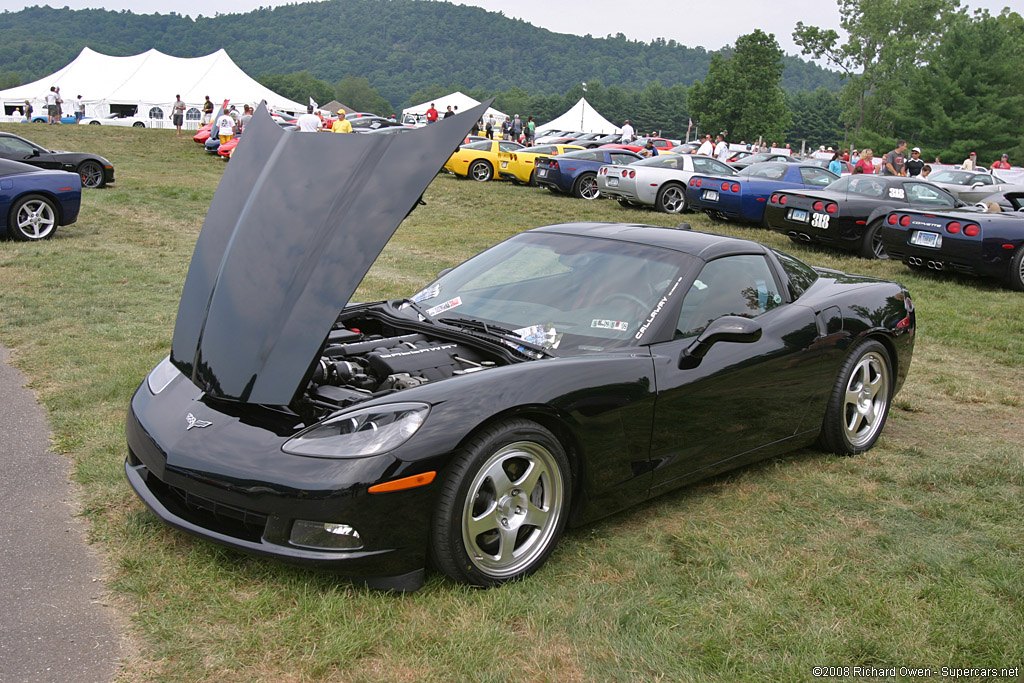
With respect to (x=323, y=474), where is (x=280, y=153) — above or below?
above

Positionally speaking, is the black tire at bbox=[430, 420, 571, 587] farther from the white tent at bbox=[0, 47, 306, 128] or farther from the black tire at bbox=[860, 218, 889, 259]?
the white tent at bbox=[0, 47, 306, 128]

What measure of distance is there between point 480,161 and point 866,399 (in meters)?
18.5

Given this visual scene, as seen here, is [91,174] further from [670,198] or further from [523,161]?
[670,198]

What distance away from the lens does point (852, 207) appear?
12.3m

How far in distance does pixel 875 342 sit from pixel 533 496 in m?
2.58

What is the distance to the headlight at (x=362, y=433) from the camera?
288 centimetres

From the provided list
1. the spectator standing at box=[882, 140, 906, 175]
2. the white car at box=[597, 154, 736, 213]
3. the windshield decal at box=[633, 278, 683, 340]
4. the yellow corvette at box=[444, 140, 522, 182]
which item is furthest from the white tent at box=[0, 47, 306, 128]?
the windshield decal at box=[633, 278, 683, 340]

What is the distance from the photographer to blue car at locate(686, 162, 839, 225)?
14945 mm

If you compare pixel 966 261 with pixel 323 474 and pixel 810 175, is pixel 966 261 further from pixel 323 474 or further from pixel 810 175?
pixel 323 474

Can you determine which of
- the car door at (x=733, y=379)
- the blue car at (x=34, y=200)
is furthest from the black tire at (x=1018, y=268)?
the blue car at (x=34, y=200)

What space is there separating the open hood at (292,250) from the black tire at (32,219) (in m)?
8.97

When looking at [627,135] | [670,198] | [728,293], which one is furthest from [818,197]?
[627,135]

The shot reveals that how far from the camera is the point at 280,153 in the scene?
372 cm

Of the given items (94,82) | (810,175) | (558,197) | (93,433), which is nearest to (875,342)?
(93,433)
